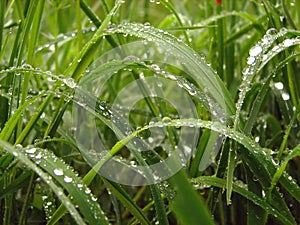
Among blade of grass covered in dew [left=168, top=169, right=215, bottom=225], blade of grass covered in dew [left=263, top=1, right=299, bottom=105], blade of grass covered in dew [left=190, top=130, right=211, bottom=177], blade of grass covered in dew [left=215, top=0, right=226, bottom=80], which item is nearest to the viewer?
blade of grass covered in dew [left=168, top=169, right=215, bottom=225]

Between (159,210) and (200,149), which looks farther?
(200,149)

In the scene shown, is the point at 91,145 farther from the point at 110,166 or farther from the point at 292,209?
the point at 292,209

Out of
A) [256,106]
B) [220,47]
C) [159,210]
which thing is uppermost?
[220,47]

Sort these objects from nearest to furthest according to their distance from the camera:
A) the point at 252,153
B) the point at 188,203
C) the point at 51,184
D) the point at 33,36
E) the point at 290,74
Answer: the point at 188,203
the point at 51,184
the point at 252,153
the point at 33,36
the point at 290,74

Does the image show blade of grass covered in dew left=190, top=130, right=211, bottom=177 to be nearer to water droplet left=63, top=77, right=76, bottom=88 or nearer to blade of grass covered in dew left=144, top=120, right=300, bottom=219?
blade of grass covered in dew left=144, top=120, right=300, bottom=219

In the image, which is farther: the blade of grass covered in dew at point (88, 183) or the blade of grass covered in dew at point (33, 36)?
the blade of grass covered in dew at point (33, 36)

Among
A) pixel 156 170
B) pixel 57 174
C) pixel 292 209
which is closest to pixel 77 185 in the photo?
pixel 57 174

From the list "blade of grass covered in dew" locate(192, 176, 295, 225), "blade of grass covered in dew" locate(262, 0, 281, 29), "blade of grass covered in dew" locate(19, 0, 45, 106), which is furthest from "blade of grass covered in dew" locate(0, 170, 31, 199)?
"blade of grass covered in dew" locate(262, 0, 281, 29)

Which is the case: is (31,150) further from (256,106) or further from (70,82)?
(256,106)

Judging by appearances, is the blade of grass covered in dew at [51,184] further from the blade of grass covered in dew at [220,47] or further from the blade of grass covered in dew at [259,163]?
the blade of grass covered in dew at [220,47]

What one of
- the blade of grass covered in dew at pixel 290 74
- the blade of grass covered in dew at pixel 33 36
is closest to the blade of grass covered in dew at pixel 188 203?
A: the blade of grass covered in dew at pixel 33 36

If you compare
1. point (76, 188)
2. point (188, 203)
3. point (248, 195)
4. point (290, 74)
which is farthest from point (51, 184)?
point (290, 74)
